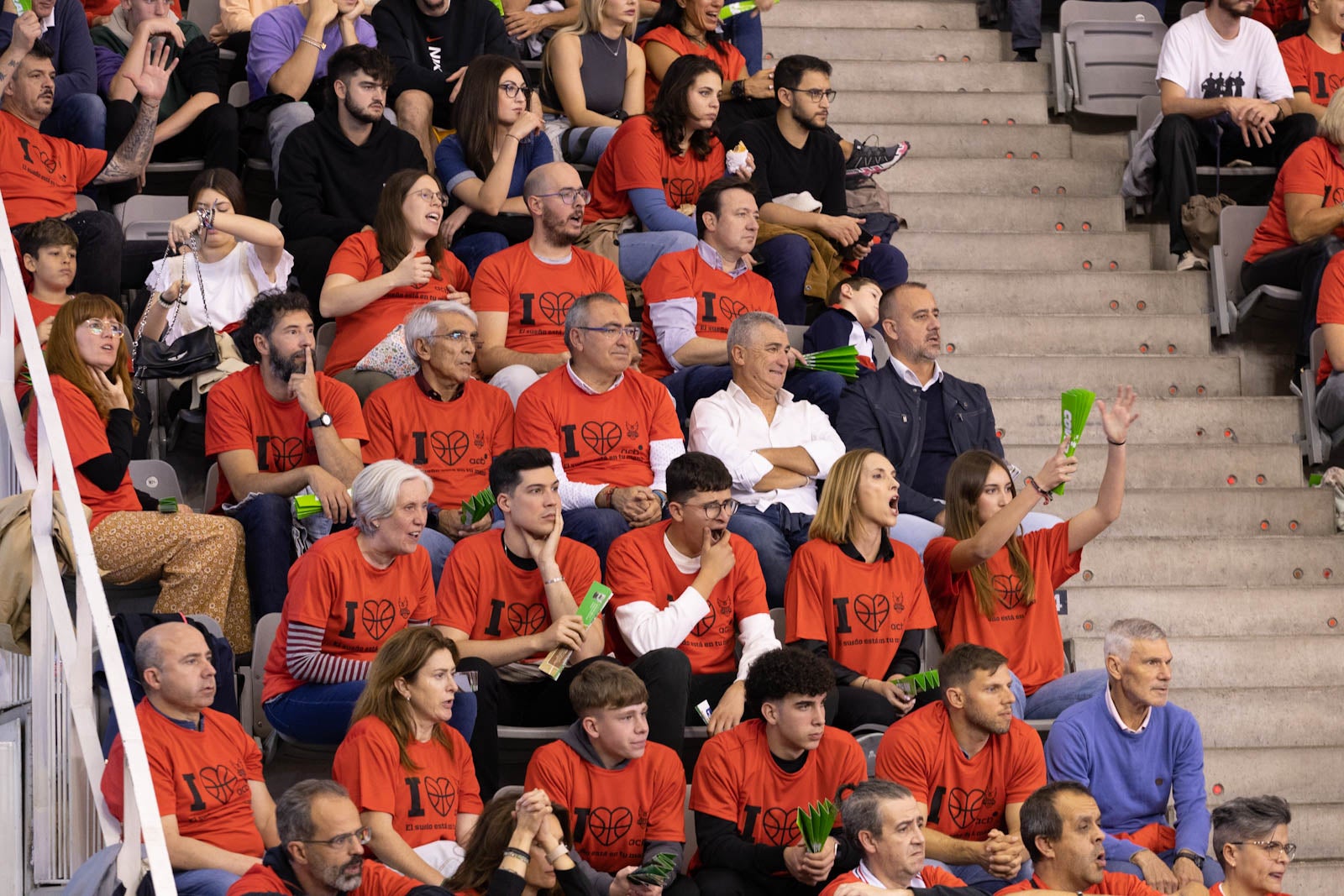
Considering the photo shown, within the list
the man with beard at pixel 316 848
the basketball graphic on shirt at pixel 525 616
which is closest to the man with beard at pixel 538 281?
the basketball graphic on shirt at pixel 525 616

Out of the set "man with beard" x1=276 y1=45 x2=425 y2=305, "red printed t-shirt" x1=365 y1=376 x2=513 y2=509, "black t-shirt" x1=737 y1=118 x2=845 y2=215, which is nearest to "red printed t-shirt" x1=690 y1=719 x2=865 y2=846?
"red printed t-shirt" x1=365 y1=376 x2=513 y2=509

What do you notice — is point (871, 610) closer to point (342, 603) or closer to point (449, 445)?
point (449, 445)

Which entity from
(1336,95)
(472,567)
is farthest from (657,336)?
(1336,95)

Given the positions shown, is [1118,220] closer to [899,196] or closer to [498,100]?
[899,196]

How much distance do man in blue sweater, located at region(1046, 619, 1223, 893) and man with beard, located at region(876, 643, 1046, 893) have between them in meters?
0.15

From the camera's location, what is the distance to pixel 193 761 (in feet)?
14.1

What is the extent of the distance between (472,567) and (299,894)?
1.22 m

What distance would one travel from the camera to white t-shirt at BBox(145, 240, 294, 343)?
19.6ft

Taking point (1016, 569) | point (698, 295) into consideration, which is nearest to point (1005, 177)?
point (698, 295)

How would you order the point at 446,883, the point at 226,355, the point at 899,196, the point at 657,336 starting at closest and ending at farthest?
the point at 446,883
the point at 226,355
the point at 657,336
the point at 899,196

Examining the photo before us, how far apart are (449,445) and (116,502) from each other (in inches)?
39.0

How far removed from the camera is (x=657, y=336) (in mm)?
6227

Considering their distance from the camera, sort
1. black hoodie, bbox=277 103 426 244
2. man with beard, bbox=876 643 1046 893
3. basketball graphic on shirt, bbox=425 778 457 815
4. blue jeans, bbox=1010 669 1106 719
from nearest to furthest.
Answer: basketball graphic on shirt, bbox=425 778 457 815 < man with beard, bbox=876 643 1046 893 < blue jeans, bbox=1010 669 1106 719 < black hoodie, bbox=277 103 426 244

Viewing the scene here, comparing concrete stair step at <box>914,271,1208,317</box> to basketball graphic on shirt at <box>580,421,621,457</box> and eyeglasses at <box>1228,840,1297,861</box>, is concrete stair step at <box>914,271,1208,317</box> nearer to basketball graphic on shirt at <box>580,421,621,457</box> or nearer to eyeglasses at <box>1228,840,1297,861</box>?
basketball graphic on shirt at <box>580,421,621,457</box>
